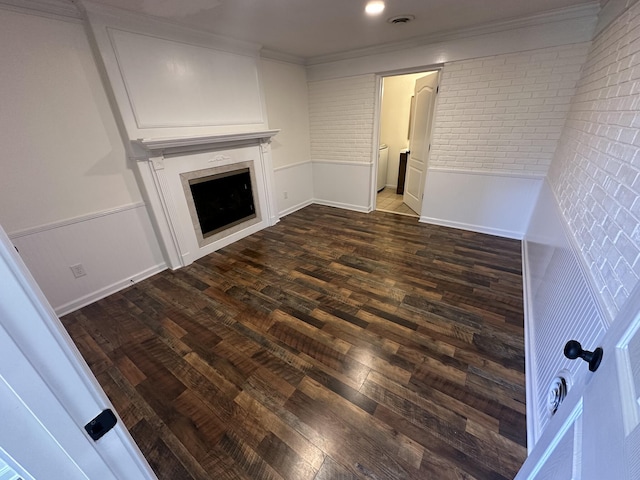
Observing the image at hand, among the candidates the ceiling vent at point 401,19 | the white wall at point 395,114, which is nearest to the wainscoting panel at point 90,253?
the ceiling vent at point 401,19

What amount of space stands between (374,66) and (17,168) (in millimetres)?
3868

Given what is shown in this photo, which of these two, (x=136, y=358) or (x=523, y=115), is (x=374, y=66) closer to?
(x=523, y=115)

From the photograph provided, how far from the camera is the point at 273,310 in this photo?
220 centimetres

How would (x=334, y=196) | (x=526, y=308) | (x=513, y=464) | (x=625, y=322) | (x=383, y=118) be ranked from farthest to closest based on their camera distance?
(x=383, y=118), (x=334, y=196), (x=526, y=308), (x=513, y=464), (x=625, y=322)

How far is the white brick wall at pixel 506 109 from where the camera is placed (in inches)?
103

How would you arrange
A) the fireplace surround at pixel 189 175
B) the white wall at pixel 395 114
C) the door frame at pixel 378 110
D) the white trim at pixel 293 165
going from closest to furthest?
the fireplace surround at pixel 189 175, the door frame at pixel 378 110, the white trim at pixel 293 165, the white wall at pixel 395 114

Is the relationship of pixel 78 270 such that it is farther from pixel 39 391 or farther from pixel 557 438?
pixel 557 438

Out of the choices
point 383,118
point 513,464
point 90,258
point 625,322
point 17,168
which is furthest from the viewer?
point 383,118

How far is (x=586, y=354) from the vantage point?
23.7 inches

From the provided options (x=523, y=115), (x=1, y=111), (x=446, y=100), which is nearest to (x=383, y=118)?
(x=446, y=100)

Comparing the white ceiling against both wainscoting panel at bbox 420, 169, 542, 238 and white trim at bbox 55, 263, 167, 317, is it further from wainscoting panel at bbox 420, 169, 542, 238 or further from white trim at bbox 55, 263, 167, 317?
white trim at bbox 55, 263, 167, 317

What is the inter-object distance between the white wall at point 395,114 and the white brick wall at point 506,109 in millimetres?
2022

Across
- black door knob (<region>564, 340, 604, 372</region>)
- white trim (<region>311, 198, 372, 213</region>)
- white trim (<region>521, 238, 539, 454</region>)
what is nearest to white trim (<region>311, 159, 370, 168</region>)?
white trim (<region>311, 198, 372, 213</region>)

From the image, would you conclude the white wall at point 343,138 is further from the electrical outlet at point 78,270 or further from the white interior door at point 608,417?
the white interior door at point 608,417
